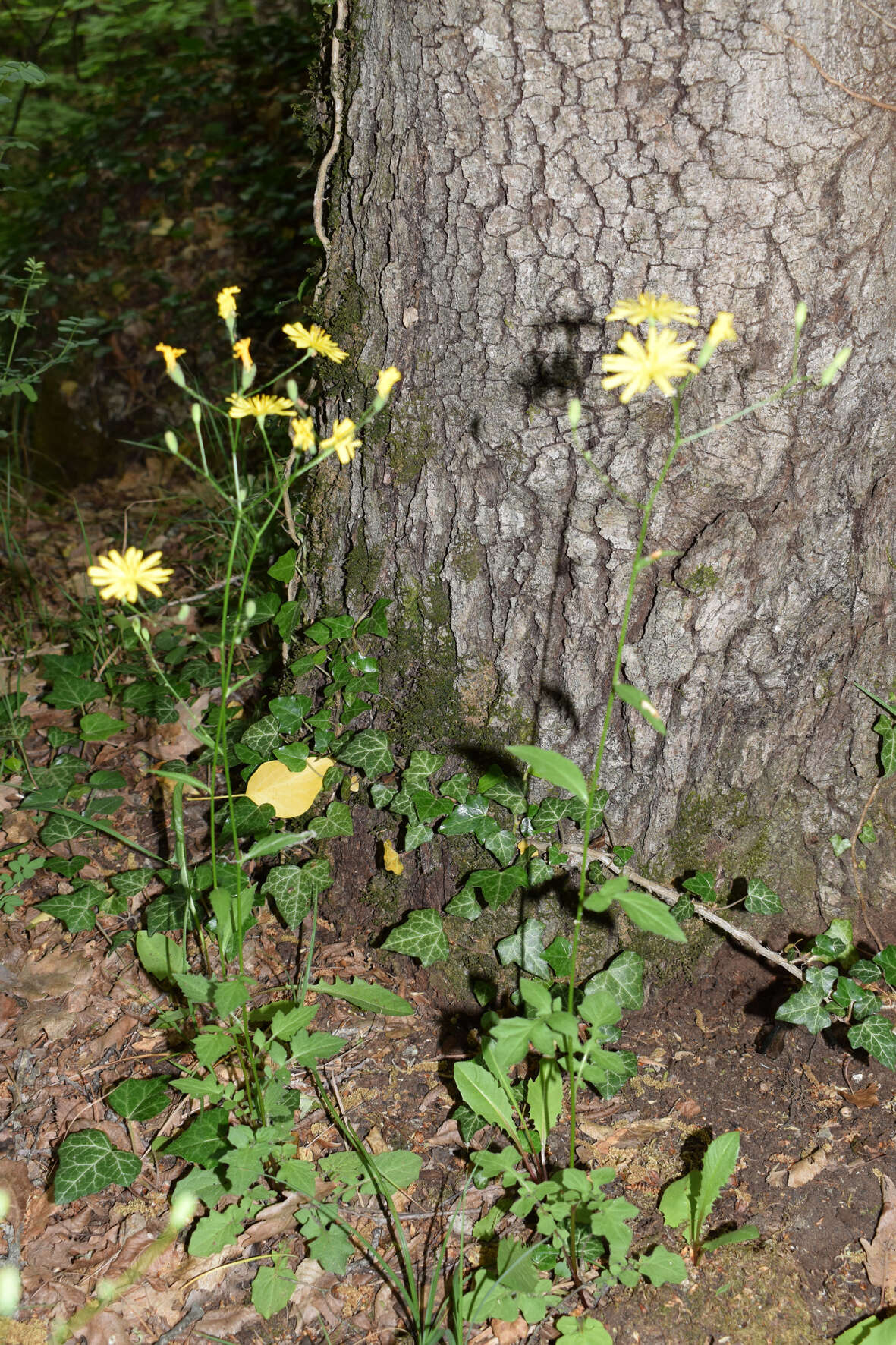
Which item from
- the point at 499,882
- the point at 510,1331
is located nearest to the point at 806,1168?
the point at 510,1331

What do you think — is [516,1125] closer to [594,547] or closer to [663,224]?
[594,547]

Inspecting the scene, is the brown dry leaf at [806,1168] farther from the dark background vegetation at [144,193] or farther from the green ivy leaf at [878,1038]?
the dark background vegetation at [144,193]

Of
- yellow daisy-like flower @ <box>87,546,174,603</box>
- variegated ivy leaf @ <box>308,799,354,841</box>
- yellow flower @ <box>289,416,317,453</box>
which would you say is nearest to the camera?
yellow daisy-like flower @ <box>87,546,174,603</box>

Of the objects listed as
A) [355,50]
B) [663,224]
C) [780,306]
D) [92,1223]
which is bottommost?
[92,1223]

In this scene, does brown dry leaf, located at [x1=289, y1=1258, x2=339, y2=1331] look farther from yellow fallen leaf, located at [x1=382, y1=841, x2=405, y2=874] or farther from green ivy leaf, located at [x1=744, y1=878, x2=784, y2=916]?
green ivy leaf, located at [x1=744, y1=878, x2=784, y2=916]

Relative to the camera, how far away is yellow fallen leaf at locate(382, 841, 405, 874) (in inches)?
75.6

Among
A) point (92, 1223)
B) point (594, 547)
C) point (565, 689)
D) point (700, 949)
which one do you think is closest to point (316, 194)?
point (594, 547)

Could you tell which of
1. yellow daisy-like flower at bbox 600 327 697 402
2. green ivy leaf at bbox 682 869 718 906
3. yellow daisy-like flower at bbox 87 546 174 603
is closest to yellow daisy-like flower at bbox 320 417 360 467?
yellow daisy-like flower at bbox 87 546 174 603

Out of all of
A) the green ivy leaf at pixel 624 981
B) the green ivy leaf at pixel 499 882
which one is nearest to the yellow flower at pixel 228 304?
the green ivy leaf at pixel 499 882

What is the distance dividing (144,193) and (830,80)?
4919 millimetres

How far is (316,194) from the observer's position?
1761mm

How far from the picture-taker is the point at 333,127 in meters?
1.67

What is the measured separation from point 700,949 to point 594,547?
84cm

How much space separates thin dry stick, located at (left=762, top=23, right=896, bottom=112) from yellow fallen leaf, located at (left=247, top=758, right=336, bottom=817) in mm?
1413
